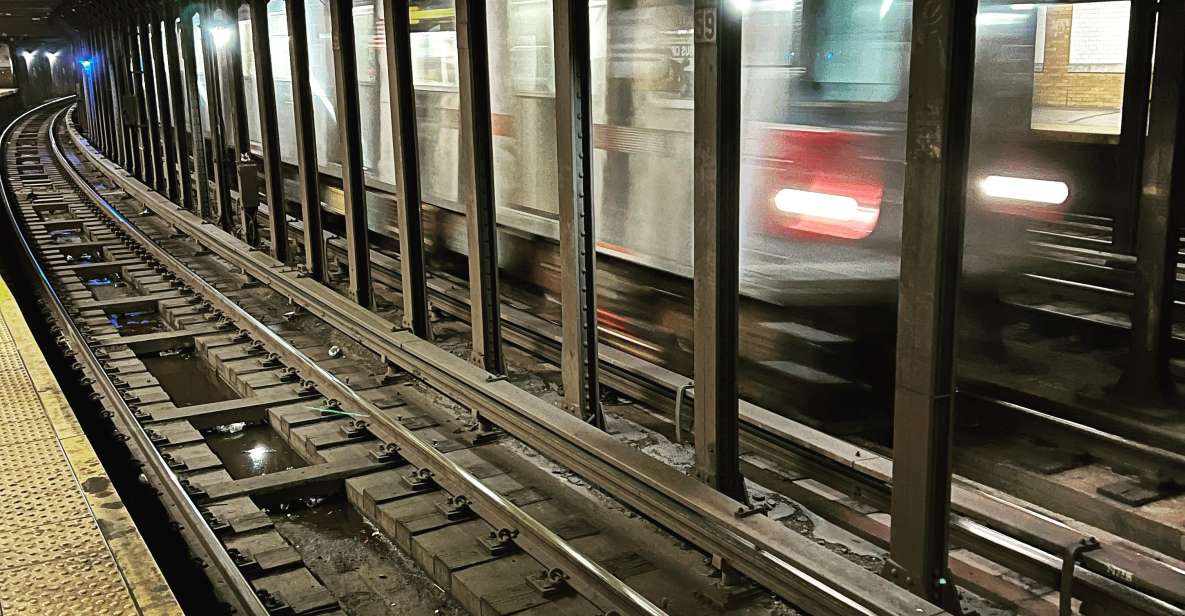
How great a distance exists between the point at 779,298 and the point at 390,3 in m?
2.93

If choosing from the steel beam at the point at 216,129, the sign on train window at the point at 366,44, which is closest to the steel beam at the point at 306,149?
the sign on train window at the point at 366,44

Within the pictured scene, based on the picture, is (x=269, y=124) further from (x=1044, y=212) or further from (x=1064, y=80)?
(x=1044, y=212)

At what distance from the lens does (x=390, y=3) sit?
662 centimetres

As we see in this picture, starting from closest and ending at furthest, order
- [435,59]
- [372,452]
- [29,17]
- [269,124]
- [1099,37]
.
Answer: [372,452]
[1099,37]
[269,124]
[435,59]
[29,17]

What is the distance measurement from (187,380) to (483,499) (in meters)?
3.70

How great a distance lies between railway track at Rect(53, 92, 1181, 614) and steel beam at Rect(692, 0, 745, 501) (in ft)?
1.39

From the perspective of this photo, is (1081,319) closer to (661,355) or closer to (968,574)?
(661,355)

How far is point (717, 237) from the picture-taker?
4438mm

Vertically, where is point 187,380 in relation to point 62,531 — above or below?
below

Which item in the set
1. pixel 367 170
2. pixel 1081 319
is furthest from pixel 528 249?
pixel 1081 319

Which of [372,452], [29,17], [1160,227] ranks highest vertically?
[29,17]

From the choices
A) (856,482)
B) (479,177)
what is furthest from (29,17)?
(856,482)

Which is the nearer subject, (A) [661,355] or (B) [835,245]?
(B) [835,245]

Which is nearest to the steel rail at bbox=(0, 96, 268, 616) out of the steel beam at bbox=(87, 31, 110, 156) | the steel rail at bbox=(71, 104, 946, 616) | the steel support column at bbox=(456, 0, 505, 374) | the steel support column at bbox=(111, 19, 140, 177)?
the steel rail at bbox=(71, 104, 946, 616)
